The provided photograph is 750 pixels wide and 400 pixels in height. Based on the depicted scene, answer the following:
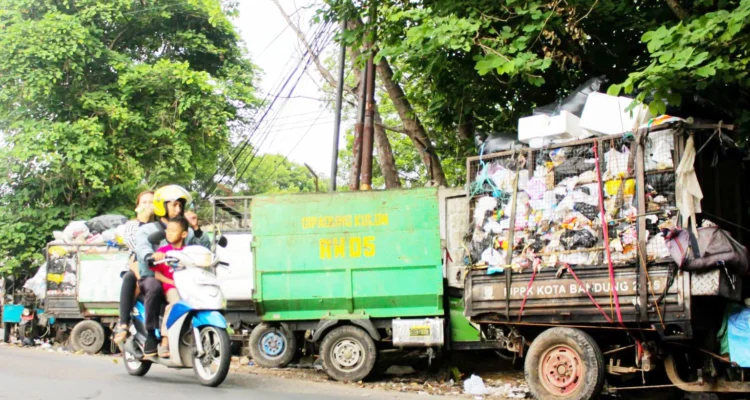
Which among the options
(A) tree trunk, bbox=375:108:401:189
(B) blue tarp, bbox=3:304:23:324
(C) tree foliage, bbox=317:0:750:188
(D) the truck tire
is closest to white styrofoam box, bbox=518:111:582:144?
(C) tree foliage, bbox=317:0:750:188

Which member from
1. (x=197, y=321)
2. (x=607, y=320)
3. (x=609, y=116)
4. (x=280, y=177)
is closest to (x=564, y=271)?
(x=607, y=320)

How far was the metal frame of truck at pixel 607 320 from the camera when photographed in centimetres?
690

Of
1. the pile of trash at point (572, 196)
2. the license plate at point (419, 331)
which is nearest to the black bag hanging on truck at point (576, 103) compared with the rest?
the pile of trash at point (572, 196)

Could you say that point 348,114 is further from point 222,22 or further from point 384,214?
point 384,214

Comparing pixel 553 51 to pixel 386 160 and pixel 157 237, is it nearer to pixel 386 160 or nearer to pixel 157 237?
pixel 157 237

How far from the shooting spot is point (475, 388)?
8734 millimetres

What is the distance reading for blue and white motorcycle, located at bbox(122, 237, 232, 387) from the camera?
735cm

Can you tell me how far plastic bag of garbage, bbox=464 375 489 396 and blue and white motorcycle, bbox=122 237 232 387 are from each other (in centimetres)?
278

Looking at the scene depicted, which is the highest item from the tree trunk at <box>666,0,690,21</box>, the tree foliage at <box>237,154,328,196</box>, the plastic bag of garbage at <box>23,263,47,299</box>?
the tree foliage at <box>237,154,328,196</box>

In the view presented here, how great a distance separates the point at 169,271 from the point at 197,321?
23.6 inches

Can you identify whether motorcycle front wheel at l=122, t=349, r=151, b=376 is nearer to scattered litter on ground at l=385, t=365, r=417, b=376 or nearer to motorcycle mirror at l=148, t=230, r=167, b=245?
motorcycle mirror at l=148, t=230, r=167, b=245

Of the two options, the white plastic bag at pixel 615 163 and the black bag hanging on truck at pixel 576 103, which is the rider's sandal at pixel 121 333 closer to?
the black bag hanging on truck at pixel 576 103

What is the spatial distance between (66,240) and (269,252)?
23.5 feet

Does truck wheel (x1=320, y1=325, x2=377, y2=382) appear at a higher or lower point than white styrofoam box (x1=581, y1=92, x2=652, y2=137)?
lower
